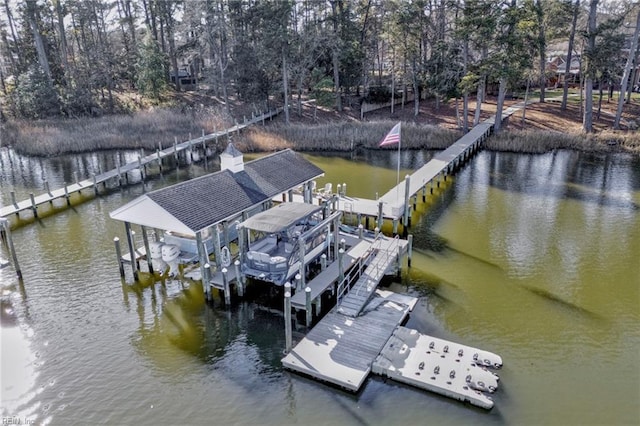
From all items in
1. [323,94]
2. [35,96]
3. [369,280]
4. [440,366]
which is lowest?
[440,366]

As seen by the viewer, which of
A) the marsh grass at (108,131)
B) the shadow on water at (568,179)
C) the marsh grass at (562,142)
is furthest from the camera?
the marsh grass at (108,131)

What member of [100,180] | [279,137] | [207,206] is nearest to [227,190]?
[207,206]

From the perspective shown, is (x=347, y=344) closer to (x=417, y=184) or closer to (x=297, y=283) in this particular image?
(x=297, y=283)

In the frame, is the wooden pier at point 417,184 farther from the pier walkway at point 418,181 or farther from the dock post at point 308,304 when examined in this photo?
the dock post at point 308,304

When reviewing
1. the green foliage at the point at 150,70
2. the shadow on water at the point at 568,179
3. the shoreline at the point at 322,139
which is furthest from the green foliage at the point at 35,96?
the shadow on water at the point at 568,179

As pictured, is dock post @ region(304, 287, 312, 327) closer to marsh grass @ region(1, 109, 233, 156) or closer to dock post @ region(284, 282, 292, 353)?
dock post @ region(284, 282, 292, 353)

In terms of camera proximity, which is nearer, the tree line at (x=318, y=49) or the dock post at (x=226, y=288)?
the dock post at (x=226, y=288)
